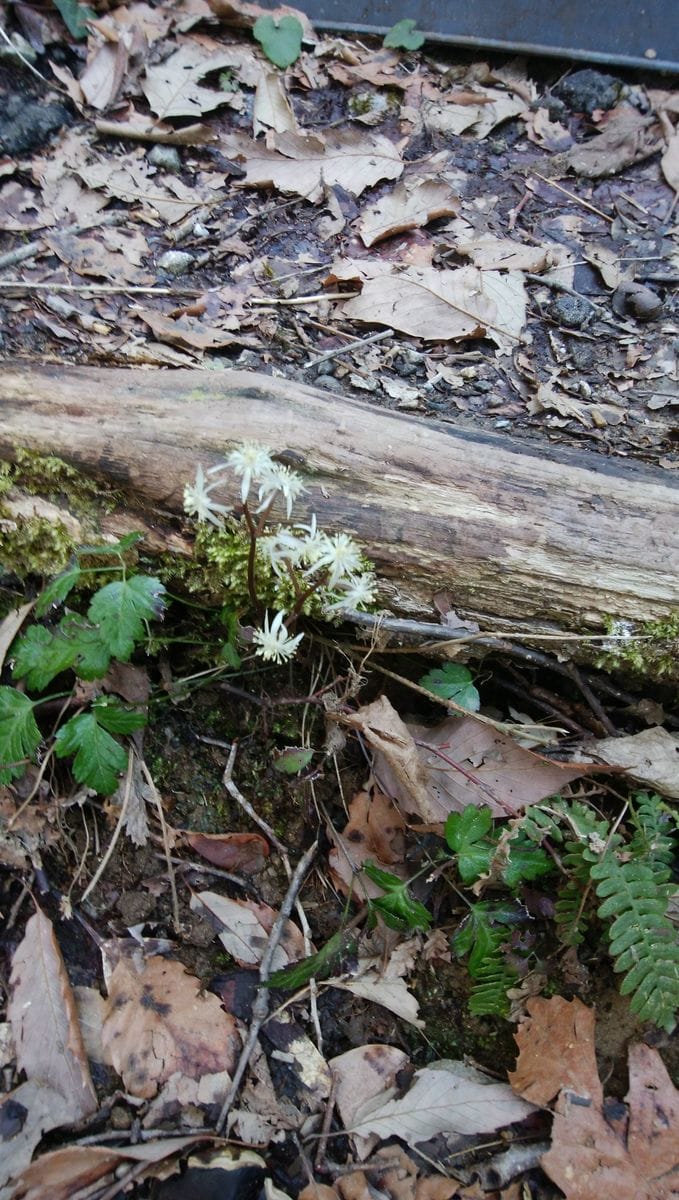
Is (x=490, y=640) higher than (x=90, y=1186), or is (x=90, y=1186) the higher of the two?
(x=490, y=640)

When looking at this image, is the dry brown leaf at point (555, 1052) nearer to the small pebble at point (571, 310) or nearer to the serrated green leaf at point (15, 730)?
the serrated green leaf at point (15, 730)

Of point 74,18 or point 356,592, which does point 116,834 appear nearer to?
point 356,592

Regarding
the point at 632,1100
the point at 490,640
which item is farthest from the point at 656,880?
the point at 490,640

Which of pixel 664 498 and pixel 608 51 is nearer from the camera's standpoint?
pixel 664 498

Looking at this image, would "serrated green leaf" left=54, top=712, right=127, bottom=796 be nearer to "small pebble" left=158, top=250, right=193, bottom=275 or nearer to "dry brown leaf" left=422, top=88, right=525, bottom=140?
"small pebble" left=158, top=250, right=193, bottom=275

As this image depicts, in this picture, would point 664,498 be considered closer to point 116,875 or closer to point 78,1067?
point 116,875

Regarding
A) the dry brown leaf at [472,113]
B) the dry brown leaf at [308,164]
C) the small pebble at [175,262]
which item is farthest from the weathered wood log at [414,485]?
the dry brown leaf at [472,113]

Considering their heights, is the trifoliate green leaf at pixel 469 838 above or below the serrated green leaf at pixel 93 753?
below
